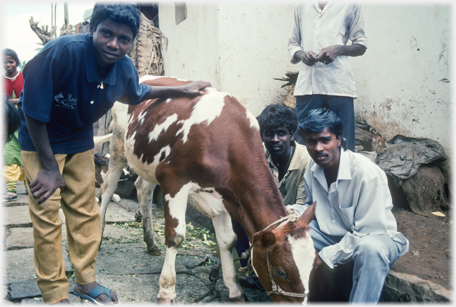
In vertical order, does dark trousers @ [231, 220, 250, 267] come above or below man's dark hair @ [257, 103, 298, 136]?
below

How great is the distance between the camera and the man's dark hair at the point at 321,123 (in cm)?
287

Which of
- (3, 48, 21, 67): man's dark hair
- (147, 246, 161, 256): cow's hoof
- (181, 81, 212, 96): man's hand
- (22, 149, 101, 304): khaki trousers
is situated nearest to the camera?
(22, 149, 101, 304): khaki trousers

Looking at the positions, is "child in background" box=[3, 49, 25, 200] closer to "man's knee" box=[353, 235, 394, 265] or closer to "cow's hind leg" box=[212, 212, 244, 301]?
"cow's hind leg" box=[212, 212, 244, 301]

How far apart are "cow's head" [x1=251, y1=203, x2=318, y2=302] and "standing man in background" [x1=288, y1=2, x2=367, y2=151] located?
6.02 feet

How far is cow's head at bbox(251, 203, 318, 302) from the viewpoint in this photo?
2.25m

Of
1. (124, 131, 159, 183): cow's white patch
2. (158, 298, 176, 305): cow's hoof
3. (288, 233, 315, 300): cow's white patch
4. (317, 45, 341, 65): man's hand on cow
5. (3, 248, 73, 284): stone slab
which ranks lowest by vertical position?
(158, 298, 176, 305): cow's hoof

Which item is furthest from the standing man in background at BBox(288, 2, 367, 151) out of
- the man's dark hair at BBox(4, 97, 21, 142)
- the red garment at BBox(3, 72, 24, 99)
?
the red garment at BBox(3, 72, 24, 99)

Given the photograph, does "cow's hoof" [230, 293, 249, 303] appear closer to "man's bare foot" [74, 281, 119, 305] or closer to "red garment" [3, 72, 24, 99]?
"man's bare foot" [74, 281, 119, 305]

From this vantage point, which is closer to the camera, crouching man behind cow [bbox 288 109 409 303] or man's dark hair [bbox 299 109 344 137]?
crouching man behind cow [bbox 288 109 409 303]

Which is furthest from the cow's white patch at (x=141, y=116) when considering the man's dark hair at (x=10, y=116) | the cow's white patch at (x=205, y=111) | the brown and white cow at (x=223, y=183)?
the man's dark hair at (x=10, y=116)

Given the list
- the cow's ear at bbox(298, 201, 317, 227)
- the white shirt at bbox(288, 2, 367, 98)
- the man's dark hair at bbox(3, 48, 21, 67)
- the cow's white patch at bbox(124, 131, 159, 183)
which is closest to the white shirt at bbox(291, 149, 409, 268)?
the cow's ear at bbox(298, 201, 317, 227)

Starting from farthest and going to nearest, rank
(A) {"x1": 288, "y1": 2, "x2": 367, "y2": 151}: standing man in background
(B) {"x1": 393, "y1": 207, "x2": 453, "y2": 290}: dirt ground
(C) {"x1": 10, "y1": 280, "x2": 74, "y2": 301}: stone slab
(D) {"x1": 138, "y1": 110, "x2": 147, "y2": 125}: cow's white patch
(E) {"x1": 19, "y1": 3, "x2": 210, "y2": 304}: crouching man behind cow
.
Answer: (A) {"x1": 288, "y1": 2, "x2": 367, "y2": 151}: standing man in background < (D) {"x1": 138, "y1": 110, "x2": 147, "y2": 125}: cow's white patch < (B) {"x1": 393, "y1": 207, "x2": 453, "y2": 290}: dirt ground < (C) {"x1": 10, "y1": 280, "x2": 74, "y2": 301}: stone slab < (E) {"x1": 19, "y1": 3, "x2": 210, "y2": 304}: crouching man behind cow

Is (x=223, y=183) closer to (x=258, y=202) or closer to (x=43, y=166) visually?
(x=258, y=202)

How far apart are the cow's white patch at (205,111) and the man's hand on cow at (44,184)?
1014 millimetres
